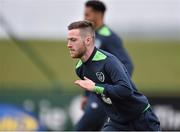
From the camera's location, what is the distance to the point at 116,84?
7695 millimetres

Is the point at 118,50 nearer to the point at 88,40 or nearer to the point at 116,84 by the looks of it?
the point at 88,40

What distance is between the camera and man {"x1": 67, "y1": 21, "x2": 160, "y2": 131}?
303 inches

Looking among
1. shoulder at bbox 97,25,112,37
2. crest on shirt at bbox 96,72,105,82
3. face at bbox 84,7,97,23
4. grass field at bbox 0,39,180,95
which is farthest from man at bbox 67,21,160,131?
grass field at bbox 0,39,180,95

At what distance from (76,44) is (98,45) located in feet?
6.75

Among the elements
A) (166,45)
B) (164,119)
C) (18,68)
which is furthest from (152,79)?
(164,119)

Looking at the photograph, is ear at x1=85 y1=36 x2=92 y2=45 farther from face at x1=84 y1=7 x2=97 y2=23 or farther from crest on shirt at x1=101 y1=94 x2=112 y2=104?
face at x1=84 y1=7 x2=97 y2=23

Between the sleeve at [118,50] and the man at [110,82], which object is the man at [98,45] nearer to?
the sleeve at [118,50]

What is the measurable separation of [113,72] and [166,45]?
42.9 ft

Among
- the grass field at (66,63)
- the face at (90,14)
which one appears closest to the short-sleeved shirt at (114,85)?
the face at (90,14)

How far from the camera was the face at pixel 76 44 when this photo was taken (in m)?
7.92

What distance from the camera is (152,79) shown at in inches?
762

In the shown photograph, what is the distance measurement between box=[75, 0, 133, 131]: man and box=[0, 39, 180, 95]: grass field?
7.33 metres

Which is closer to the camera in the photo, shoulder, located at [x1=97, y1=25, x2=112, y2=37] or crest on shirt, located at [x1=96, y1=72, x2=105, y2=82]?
crest on shirt, located at [x1=96, y1=72, x2=105, y2=82]

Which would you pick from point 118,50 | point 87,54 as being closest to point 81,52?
point 87,54
